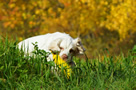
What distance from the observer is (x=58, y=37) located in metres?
4.49

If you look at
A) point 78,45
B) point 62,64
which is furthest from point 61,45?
point 62,64

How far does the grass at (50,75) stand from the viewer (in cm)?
375

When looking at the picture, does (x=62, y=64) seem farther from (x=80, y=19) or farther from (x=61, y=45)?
(x=80, y=19)

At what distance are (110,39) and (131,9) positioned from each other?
3.94 metres

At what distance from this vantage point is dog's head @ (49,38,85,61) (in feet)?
14.2

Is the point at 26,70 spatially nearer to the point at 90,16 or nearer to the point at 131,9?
the point at 131,9

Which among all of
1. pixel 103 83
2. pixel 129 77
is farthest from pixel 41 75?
pixel 129 77

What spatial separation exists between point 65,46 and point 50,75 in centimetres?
52

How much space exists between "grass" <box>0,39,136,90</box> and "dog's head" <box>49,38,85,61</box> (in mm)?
214

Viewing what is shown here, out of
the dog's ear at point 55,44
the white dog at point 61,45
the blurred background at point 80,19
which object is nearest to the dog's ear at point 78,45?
the white dog at point 61,45

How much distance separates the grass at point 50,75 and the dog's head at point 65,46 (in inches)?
8.4

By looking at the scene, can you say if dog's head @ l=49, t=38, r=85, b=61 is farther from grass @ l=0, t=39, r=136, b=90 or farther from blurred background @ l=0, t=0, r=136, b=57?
blurred background @ l=0, t=0, r=136, b=57

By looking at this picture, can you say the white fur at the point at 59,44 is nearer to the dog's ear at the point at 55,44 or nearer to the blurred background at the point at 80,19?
the dog's ear at the point at 55,44

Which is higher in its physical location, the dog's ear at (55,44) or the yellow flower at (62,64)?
the dog's ear at (55,44)
